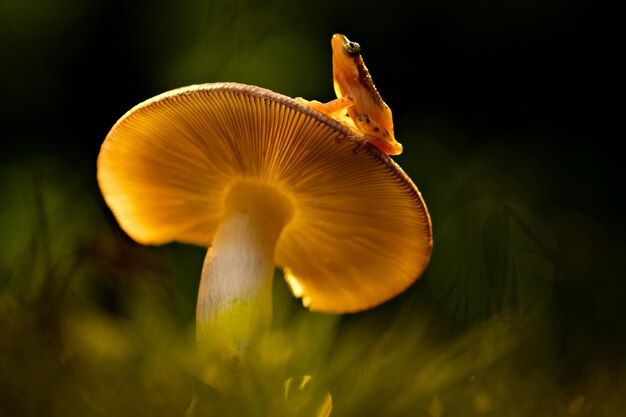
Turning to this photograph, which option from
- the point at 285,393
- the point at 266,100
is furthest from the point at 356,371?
the point at 266,100

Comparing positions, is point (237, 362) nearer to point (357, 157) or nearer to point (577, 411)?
point (577, 411)

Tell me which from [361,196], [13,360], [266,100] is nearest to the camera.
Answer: [13,360]

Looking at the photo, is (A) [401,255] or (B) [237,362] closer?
(B) [237,362]
